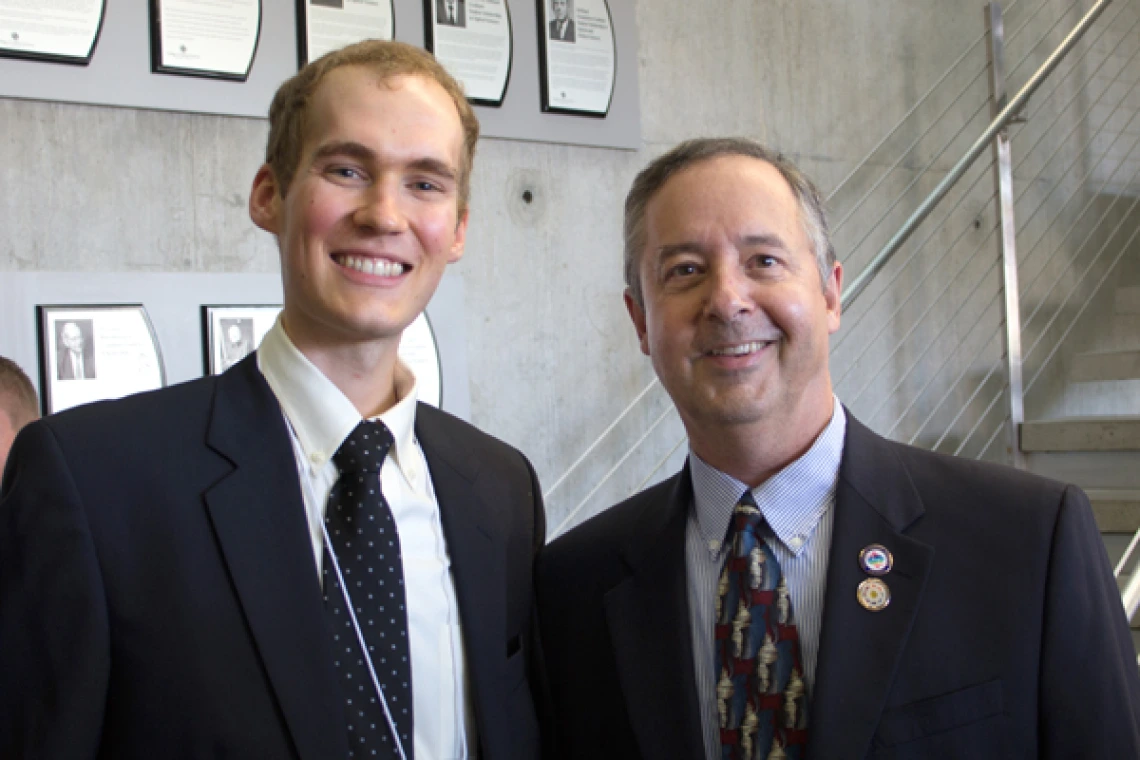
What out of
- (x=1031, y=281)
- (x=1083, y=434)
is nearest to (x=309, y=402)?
(x=1083, y=434)

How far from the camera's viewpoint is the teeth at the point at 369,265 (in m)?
1.34

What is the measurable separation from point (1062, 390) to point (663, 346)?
3.94m

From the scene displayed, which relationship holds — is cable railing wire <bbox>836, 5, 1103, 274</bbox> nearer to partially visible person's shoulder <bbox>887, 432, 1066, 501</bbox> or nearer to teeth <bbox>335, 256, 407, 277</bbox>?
partially visible person's shoulder <bbox>887, 432, 1066, 501</bbox>

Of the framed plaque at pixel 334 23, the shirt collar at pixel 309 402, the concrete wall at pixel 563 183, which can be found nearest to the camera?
the shirt collar at pixel 309 402

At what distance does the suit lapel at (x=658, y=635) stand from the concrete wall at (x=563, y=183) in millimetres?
1974

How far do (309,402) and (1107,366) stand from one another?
11.7 ft

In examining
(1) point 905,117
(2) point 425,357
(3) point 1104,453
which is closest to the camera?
(2) point 425,357

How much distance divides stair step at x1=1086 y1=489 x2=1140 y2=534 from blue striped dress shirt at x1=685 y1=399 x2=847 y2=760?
2.38 meters

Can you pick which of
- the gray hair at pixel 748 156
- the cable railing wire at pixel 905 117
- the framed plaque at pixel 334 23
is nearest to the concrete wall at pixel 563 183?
the cable railing wire at pixel 905 117

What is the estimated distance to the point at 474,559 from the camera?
1422 millimetres

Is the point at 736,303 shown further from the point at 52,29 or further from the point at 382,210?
the point at 52,29

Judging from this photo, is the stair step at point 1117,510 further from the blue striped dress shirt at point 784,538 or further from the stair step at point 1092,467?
the blue striped dress shirt at point 784,538

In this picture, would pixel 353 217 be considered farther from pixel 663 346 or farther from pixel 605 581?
pixel 605 581

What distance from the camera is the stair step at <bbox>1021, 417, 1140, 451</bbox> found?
11.7 feet
